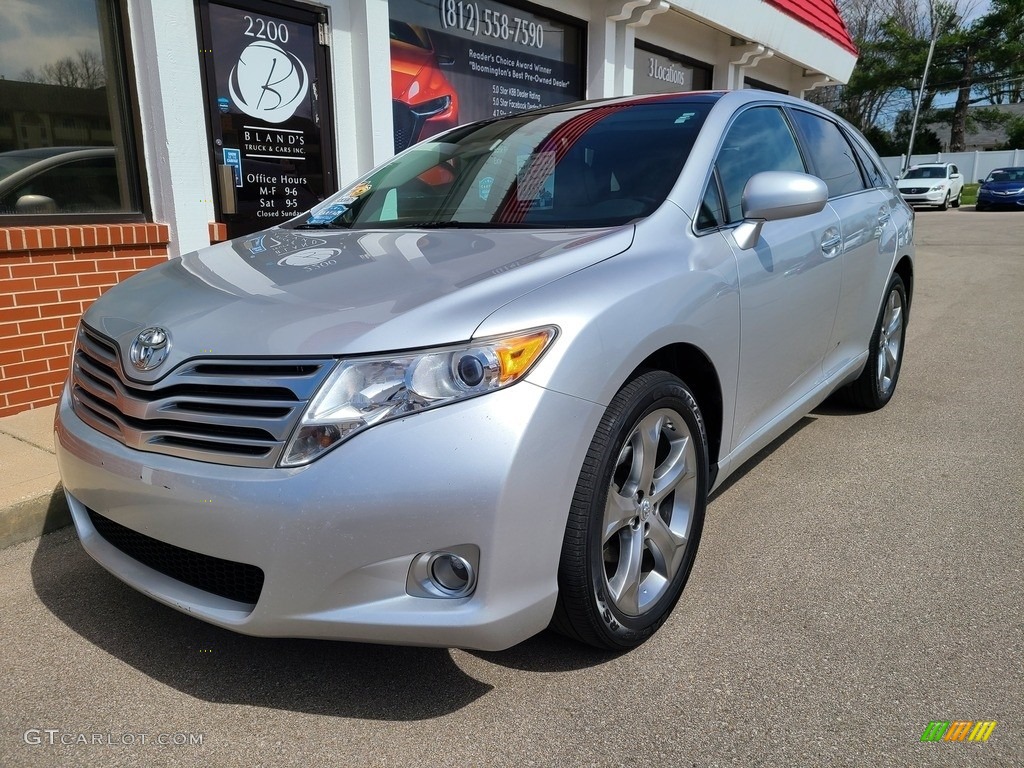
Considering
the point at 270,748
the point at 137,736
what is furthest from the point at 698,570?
the point at 137,736

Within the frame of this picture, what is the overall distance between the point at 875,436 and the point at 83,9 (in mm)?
5120

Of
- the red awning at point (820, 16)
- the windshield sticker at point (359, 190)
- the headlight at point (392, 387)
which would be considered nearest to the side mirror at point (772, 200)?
Result: the headlight at point (392, 387)

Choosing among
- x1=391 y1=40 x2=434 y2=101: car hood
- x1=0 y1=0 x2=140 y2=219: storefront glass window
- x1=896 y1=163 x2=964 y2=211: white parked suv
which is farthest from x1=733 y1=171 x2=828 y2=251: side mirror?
x1=896 y1=163 x2=964 y2=211: white parked suv

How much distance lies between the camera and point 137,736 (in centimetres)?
204

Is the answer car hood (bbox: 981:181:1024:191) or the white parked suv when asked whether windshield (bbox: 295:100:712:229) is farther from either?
car hood (bbox: 981:181:1024:191)

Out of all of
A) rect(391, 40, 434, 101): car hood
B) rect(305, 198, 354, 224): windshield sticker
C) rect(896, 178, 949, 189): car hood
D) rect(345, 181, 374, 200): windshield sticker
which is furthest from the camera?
rect(896, 178, 949, 189): car hood

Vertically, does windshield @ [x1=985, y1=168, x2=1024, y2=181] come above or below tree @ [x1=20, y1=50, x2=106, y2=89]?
below

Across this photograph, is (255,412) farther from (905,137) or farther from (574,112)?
(905,137)

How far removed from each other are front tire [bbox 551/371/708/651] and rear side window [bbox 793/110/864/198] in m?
1.90

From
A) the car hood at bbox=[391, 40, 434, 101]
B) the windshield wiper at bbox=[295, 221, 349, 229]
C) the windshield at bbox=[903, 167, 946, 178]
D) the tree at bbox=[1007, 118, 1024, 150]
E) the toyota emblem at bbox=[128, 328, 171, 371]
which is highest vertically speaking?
the tree at bbox=[1007, 118, 1024, 150]

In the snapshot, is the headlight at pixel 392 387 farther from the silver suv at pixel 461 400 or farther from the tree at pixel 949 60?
the tree at pixel 949 60

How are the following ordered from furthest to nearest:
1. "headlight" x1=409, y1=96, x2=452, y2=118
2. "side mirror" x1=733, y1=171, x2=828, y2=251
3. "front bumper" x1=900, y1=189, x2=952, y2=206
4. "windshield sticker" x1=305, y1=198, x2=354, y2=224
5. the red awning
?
"front bumper" x1=900, y1=189, x2=952, y2=206
the red awning
"headlight" x1=409, y1=96, x2=452, y2=118
"windshield sticker" x1=305, y1=198, x2=354, y2=224
"side mirror" x1=733, y1=171, x2=828, y2=251

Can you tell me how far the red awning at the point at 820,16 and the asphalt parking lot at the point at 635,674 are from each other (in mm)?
10299

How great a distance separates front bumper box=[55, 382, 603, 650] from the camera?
1828 millimetres
